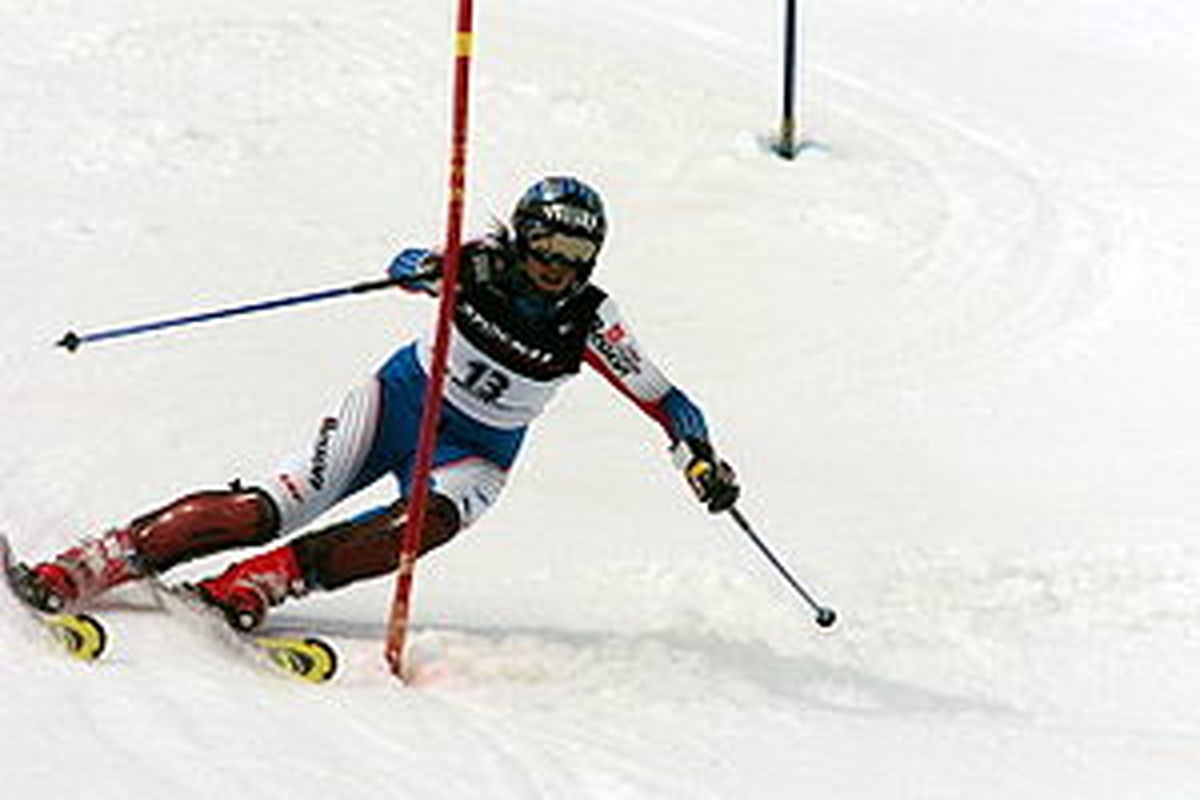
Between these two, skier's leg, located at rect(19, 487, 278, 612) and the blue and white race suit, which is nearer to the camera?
skier's leg, located at rect(19, 487, 278, 612)

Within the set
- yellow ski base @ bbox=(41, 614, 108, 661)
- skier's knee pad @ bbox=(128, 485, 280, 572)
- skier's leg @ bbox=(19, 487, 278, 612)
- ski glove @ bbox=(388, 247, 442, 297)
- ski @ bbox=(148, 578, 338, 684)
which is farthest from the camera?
ski glove @ bbox=(388, 247, 442, 297)

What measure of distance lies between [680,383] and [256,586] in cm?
394

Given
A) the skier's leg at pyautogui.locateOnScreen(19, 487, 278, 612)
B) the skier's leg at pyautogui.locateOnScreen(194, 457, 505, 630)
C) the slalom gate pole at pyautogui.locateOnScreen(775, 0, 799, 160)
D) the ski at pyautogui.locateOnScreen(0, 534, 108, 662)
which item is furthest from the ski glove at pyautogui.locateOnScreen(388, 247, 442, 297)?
the slalom gate pole at pyautogui.locateOnScreen(775, 0, 799, 160)

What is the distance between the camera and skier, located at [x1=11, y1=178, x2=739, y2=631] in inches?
194

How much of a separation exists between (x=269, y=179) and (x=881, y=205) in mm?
3823

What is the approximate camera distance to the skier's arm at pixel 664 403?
522 cm

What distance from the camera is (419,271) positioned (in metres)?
5.18

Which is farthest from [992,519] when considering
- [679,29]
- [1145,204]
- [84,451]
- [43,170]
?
[679,29]

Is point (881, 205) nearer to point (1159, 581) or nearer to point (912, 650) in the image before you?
point (1159, 581)

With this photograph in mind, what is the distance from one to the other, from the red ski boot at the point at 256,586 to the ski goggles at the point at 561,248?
1.14m

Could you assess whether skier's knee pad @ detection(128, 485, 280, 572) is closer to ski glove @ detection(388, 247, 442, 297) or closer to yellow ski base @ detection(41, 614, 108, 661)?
yellow ski base @ detection(41, 614, 108, 661)

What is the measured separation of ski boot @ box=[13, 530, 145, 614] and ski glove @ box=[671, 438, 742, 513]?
64.8 inches

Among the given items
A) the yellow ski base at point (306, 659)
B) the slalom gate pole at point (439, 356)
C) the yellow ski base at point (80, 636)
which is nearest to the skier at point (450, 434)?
the slalom gate pole at point (439, 356)

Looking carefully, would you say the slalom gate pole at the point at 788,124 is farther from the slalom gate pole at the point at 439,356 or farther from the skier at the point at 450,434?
the slalom gate pole at the point at 439,356
